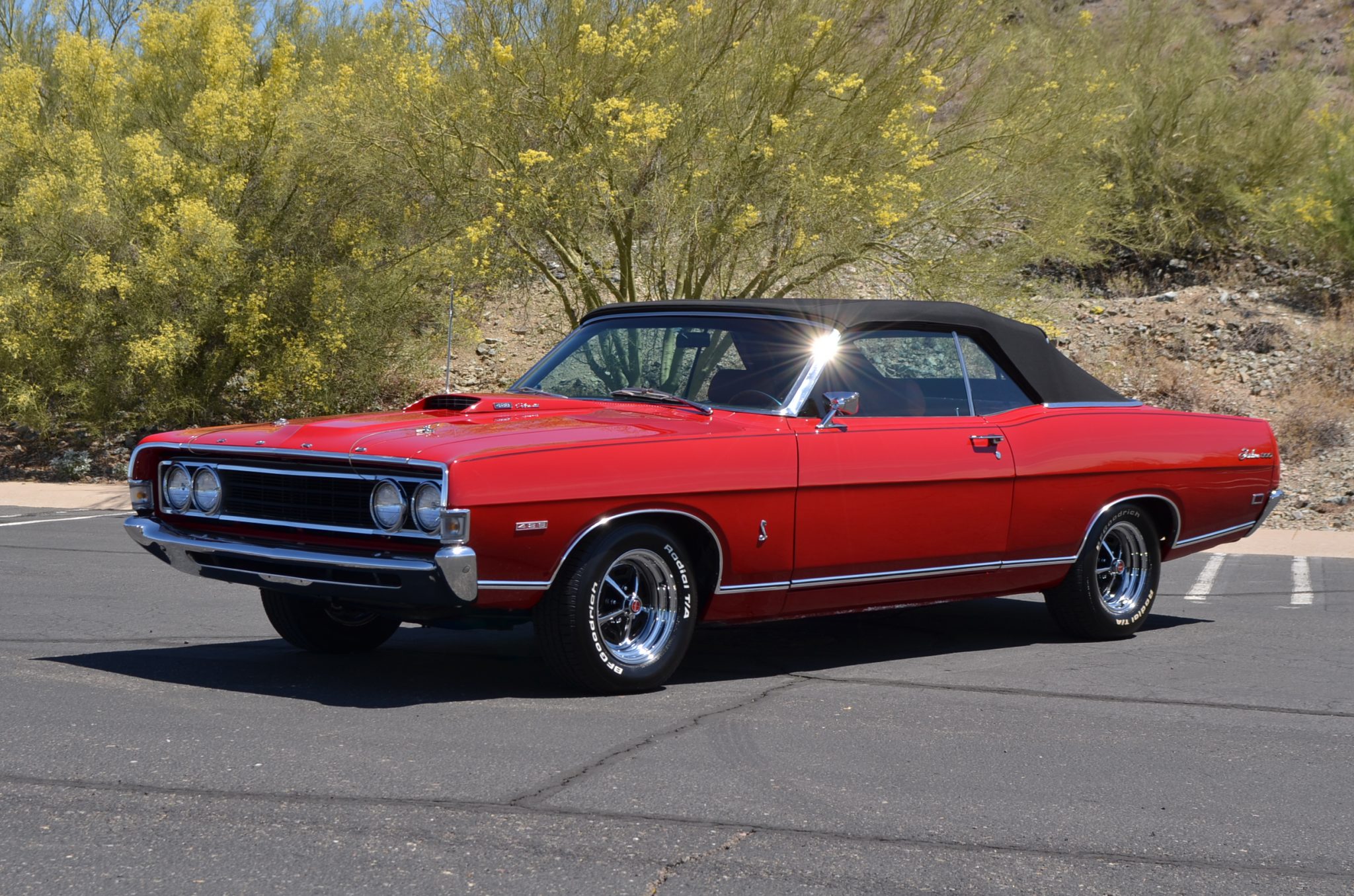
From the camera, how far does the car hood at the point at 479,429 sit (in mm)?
5465

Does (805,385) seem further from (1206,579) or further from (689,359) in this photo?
(1206,579)

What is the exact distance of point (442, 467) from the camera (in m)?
5.25

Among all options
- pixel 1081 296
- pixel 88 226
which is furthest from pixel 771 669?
pixel 1081 296

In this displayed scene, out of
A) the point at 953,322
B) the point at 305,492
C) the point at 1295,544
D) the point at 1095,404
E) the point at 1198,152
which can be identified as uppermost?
the point at 1198,152

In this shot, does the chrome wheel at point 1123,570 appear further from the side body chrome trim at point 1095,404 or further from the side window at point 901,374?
the side window at point 901,374

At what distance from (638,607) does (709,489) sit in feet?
1.78

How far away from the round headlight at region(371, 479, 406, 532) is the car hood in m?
0.12

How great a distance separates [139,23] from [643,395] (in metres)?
17.1

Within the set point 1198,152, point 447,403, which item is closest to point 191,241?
point 447,403

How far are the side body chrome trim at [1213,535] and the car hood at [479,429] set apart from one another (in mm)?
2840

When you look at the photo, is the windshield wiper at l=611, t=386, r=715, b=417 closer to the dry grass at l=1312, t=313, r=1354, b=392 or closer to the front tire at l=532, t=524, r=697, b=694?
the front tire at l=532, t=524, r=697, b=694

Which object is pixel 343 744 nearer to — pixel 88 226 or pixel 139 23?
pixel 88 226

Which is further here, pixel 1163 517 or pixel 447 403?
pixel 1163 517

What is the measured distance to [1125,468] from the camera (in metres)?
7.49
